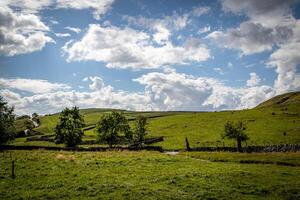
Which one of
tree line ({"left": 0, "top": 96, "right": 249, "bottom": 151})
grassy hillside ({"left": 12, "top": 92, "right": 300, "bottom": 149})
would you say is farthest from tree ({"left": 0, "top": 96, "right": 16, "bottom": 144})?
grassy hillside ({"left": 12, "top": 92, "right": 300, "bottom": 149})

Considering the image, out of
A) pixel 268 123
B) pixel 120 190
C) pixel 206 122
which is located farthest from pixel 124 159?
pixel 206 122

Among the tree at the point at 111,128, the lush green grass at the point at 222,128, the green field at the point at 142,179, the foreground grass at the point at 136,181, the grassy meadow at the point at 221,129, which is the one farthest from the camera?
the tree at the point at 111,128

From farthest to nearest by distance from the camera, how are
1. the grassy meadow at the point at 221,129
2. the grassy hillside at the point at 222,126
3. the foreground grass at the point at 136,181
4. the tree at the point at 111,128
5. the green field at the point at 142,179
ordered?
the tree at the point at 111,128 < the grassy hillside at the point at 222,126 < the grassy meadow at the point at 221,129 < the green field at the point at 142,179 < the foreground grass at the point at 136,181

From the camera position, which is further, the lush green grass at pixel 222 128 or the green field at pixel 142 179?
the lush green grass at pixel 222 128

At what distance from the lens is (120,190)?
2986 centimetres

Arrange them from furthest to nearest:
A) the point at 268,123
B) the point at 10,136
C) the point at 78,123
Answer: the point at 268,123
the point at 78,123
the point at 10,136

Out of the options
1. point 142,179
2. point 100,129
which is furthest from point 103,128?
point 142,179

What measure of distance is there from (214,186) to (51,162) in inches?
889

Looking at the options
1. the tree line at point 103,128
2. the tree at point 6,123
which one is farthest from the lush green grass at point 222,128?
the tree at point 6,123

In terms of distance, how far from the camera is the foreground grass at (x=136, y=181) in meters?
29.1

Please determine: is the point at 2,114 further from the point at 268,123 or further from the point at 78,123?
the point at 268,123

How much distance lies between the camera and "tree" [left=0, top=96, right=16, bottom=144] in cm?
8031

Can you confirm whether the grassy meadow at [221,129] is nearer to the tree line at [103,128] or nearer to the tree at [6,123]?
the tree line at [103,128]

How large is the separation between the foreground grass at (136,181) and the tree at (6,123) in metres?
38.5
